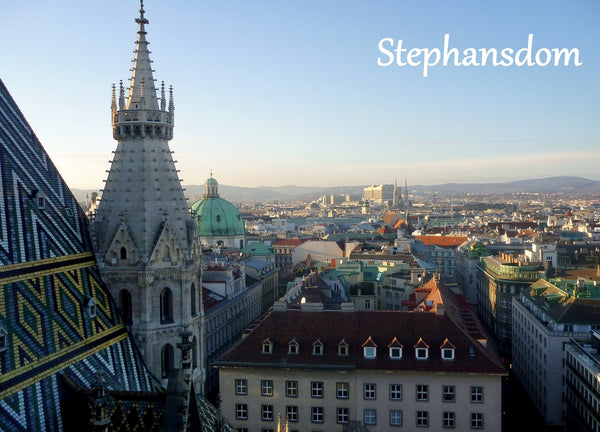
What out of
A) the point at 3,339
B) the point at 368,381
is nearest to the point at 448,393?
the point at 368,381

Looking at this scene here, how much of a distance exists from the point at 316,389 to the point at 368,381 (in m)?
4.22

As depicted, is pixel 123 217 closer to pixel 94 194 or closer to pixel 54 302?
pixel 54 302

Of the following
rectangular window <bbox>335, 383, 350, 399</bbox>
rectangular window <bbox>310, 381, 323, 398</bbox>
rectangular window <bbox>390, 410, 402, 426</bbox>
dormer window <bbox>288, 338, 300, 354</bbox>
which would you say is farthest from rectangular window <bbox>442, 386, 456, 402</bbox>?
dormer window <bbox>288, 338, 300, 354</bbox>

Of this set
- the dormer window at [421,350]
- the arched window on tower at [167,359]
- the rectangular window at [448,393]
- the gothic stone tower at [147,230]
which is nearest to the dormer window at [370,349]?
the dormer window at [421,350]

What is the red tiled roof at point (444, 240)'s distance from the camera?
575 feet

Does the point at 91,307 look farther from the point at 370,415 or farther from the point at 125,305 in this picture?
the point at 370,415

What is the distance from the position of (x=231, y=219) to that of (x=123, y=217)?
122m

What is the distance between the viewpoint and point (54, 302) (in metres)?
26.7

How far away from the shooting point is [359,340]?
173ft

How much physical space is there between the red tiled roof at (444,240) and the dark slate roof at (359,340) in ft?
401

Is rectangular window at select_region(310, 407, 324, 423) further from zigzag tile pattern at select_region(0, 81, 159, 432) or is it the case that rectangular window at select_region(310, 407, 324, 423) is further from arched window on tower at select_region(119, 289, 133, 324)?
arched window on tower at select_region(119, 289, 133, 324)

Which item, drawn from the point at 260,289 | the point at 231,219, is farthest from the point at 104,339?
the point at 231,219

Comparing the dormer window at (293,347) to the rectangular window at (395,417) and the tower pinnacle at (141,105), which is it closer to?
the rectangular window at (395,417)

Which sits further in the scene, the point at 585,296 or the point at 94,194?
the point at 585,296
